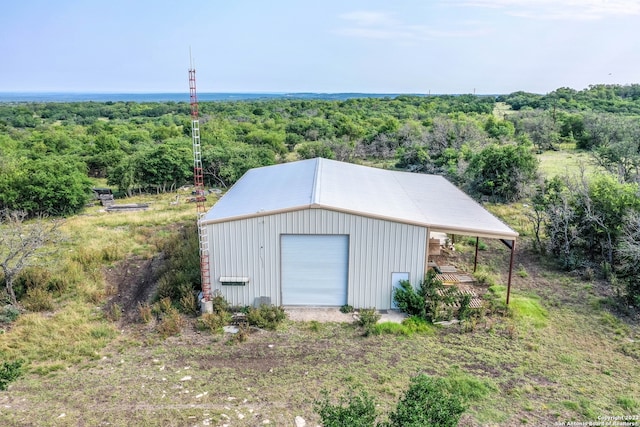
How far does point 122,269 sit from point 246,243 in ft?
17.6

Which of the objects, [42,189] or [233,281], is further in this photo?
[42,189]

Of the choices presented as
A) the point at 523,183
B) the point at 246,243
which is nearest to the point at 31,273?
the point at 246,243

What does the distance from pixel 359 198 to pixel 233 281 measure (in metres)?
3.81

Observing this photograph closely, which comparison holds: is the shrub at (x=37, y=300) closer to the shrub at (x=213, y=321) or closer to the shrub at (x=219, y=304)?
the shrub at (x=213, y=321)

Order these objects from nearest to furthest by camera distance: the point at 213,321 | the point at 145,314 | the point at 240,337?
the point at 240,337
the point at 213,321
the point at 145,314

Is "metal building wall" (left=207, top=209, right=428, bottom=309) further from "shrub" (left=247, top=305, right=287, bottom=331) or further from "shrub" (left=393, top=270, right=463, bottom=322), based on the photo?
"shrub" (left=247, top=305, right=287, bottom=331)

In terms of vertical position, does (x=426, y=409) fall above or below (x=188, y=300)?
above

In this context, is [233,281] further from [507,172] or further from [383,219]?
[507,172]

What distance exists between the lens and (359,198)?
11.7 meters

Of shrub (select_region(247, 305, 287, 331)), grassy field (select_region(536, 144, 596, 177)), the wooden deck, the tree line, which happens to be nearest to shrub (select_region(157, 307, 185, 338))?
shrub (select_region(247, 305, 287, 331))

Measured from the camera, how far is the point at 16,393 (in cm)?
752

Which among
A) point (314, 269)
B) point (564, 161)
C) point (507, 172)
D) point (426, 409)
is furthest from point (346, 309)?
point (564, 161)

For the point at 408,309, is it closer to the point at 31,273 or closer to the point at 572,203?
the point at 572,203

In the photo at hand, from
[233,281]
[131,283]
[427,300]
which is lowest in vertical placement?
[131,283]
